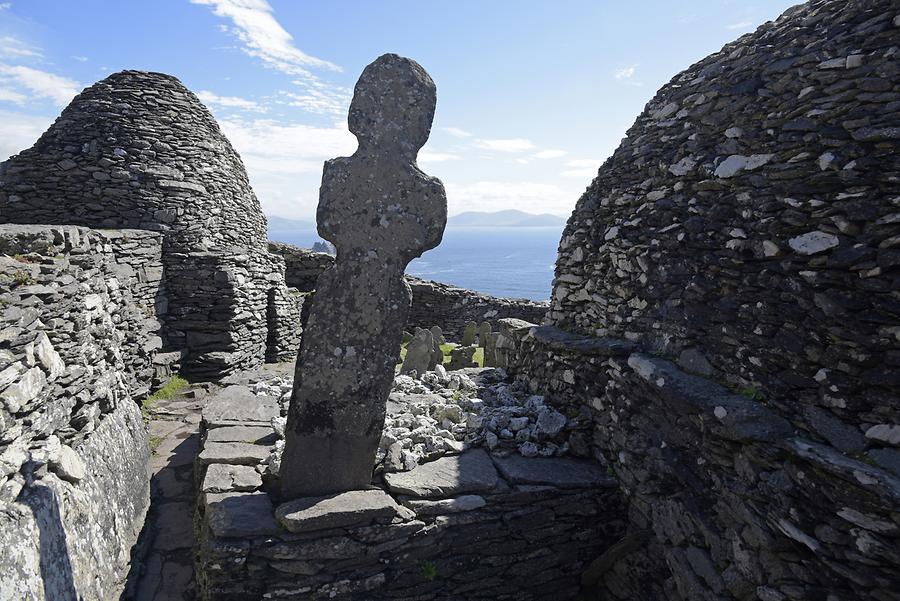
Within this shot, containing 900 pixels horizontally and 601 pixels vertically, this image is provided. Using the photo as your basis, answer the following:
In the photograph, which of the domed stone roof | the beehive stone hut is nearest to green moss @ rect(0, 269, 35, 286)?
the beehive stone hut

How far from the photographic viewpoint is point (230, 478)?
4.79 m

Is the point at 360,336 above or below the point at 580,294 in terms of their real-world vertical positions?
below

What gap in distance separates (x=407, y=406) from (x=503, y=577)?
2.12 m

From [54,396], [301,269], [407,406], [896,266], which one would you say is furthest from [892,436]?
[301,269]

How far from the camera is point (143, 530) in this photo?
5.67 meters

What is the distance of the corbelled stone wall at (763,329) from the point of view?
332cm

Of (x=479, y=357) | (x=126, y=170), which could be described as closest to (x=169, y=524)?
(x=126, y=170)

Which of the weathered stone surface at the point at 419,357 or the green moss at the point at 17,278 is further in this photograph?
the weathered stone surface at the point at 419,357

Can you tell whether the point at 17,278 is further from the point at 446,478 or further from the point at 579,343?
the point at 579,343

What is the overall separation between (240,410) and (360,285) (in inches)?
116

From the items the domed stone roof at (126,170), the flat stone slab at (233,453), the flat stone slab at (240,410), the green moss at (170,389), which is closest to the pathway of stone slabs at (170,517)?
the flat stone slab at (233,453)

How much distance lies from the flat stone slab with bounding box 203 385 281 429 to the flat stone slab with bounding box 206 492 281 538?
1660 millimetres

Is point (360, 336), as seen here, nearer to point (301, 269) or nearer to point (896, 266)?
point (896, 266)

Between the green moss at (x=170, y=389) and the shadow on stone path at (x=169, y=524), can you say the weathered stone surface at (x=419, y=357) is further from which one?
the green moss at (x=170, y=389)
